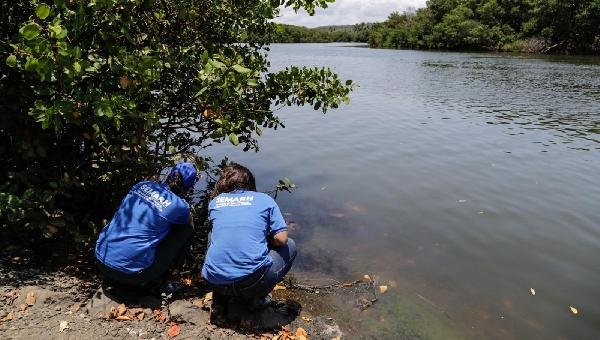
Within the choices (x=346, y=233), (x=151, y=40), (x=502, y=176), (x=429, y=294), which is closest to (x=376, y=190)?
(x=346, y=233)

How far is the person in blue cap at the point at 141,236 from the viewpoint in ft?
15.1

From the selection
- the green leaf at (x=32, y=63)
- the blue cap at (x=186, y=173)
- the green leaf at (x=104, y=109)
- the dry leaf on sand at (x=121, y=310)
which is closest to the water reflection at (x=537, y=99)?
the blue cap at (x=186, y=173)

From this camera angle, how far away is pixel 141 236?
4.59m

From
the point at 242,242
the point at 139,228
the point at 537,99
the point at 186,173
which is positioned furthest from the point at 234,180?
the point at 537,99

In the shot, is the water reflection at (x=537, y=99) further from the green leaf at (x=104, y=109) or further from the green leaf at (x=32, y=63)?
the green leaf at (x=32, y=63)

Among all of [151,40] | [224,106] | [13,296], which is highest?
[151,40]

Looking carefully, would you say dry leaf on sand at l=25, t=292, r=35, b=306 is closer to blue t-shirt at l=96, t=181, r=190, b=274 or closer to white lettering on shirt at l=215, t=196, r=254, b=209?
blue t-shirt at l=96, t=181, r=190, b=274

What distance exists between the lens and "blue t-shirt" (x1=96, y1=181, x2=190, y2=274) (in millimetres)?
4586

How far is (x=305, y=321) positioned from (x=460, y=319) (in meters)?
1.90

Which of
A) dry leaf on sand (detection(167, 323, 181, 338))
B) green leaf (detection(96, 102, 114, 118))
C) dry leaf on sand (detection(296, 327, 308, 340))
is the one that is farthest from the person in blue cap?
dry leaf on sand (detection(296, 327, 308, 340))

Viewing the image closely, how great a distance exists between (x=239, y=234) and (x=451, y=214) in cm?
524

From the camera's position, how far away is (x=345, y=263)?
6895 mm

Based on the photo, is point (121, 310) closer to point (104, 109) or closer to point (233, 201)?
point (233, 201)

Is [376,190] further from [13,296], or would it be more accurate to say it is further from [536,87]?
[536,87]
